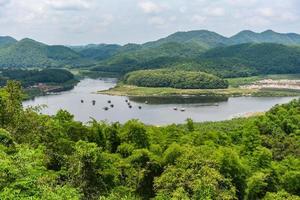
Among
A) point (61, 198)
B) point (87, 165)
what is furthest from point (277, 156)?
point (61, 198)

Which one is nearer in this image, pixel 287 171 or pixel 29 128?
pixel 29 128

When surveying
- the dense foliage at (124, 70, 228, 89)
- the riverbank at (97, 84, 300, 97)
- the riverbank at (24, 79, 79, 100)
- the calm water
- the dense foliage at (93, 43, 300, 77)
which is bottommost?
the calm water

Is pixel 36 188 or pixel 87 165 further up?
pixel 36 188

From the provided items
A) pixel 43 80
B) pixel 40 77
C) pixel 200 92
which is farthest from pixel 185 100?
pixel 40 77

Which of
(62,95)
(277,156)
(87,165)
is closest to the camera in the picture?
(87,165)

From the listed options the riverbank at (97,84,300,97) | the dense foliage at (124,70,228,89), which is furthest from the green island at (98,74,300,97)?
the dense foliage at (124,70,228,89)

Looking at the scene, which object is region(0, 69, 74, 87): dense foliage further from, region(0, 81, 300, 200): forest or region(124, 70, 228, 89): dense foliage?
region(0, 81, 300, 200): forest

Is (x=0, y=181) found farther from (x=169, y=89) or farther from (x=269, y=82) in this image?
(x=269, y=82)

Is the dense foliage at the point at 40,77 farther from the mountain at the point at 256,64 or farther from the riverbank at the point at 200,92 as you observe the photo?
the mountain at the point at 256,64
